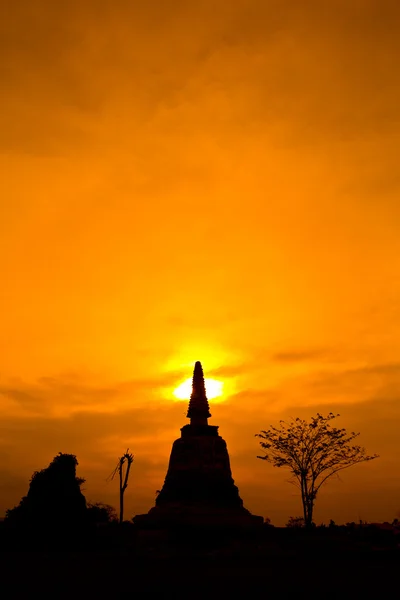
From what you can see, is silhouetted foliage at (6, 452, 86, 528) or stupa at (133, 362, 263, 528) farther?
stupa at (133, 362, 263, 528)

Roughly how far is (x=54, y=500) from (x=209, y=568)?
14.3m

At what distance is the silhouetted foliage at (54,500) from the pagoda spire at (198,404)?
33.4ft

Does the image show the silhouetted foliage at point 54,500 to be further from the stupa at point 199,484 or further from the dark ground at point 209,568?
the stupa at point 199,484

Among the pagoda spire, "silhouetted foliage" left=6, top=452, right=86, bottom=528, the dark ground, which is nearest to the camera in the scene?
the dark ground

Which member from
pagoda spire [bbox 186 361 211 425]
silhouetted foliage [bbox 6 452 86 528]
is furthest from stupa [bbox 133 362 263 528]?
silhouetted foliage [bbox 6 452 86 528]

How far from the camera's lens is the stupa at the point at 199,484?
113 ft

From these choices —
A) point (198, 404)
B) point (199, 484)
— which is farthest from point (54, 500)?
point (198, 404)

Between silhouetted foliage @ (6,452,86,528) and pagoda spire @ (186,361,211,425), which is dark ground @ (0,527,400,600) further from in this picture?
pagoda spire @ (186,361,211,425)

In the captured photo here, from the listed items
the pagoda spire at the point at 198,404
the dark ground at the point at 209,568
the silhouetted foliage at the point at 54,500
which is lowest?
the dark ground at the point at 209,568

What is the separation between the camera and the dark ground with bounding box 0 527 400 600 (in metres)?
16.6

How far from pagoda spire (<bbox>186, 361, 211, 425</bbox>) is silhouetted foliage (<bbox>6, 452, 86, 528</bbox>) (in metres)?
10.2

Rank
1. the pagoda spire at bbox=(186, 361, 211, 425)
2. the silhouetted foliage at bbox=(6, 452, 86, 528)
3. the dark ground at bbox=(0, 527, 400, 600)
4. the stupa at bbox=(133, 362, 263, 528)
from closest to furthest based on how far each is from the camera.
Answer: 1. the dark ground at bbox=(0, 527, 400, 600)
2. the silhouetted foliage at bbox=(6, 452, 86, 528)
3. the stupa at bbox=(133, 362, 263, 528)
4. the pagoda spire at bbox=(186, 361, 211, 425)

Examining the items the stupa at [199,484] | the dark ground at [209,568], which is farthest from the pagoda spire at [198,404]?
the dark ground at [209,568]

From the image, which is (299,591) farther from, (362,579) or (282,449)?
(282,449)
